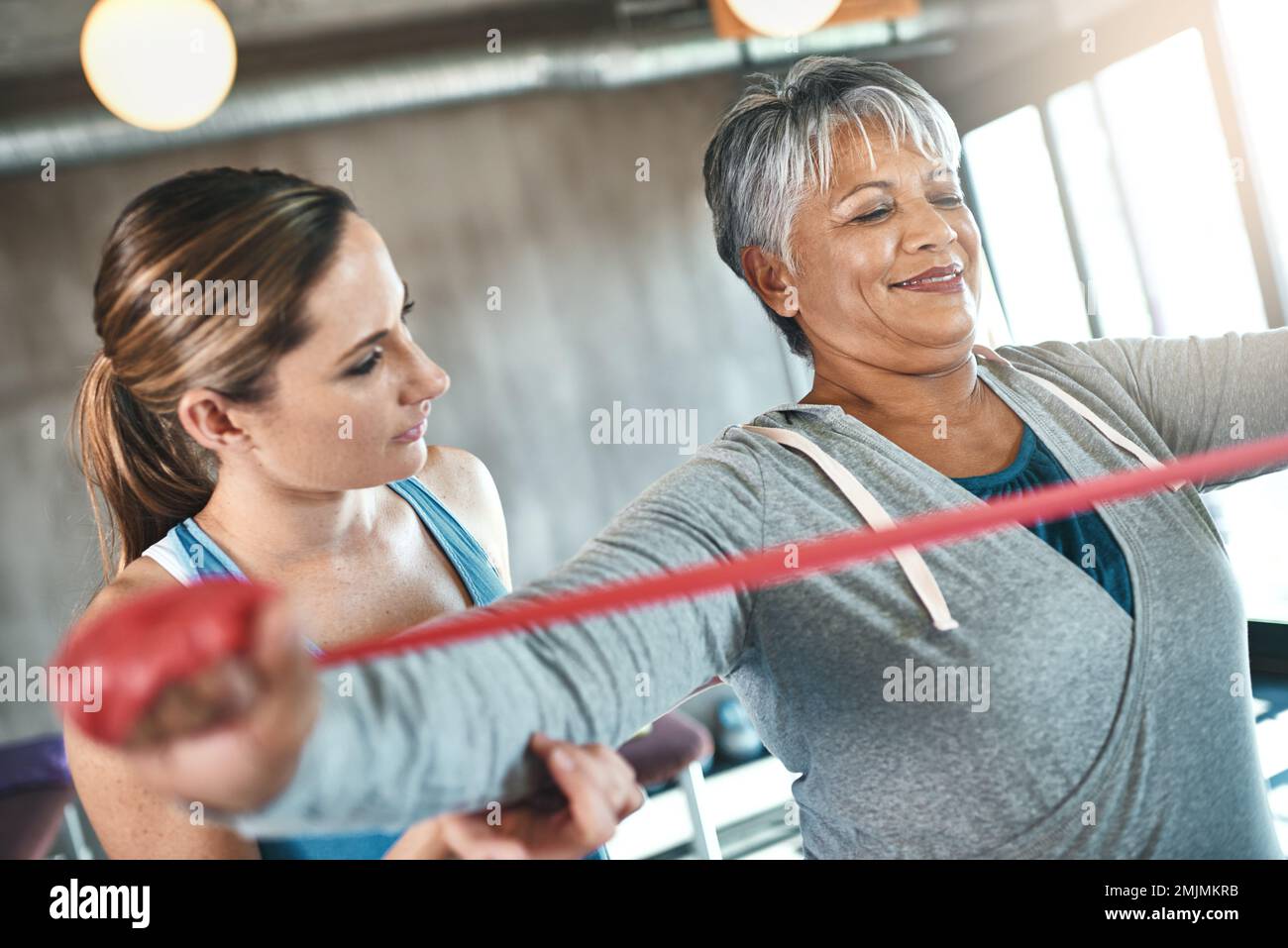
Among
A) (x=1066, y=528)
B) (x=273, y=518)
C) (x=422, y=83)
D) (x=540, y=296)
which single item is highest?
(x=422, y=83)

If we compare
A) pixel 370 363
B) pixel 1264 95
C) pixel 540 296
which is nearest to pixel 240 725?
pixel 370 363

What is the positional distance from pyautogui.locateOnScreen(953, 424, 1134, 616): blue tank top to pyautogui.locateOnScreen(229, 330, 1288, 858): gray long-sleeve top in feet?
Result: 0.03

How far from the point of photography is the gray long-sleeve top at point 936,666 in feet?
2.10

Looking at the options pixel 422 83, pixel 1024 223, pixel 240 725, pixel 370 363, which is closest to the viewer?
pixel 240 725

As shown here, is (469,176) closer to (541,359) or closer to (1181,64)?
(541,359)

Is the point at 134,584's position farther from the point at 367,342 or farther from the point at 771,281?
the point at 771,281

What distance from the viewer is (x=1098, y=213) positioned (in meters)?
3.02

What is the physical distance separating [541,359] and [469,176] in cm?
81

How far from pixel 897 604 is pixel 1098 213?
2.78 m

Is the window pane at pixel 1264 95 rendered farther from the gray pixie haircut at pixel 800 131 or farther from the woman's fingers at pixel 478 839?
the woman's fingers at pixel 478 839

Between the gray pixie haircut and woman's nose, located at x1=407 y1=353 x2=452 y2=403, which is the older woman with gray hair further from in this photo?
woman's nose, located at x1=407 y1=353 x2=452 y2=403

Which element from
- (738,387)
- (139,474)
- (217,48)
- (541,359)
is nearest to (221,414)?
(139,474)

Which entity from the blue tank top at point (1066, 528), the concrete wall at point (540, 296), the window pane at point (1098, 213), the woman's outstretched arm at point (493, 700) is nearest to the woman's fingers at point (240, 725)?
the woman's outstretched arm at point (493, 700)

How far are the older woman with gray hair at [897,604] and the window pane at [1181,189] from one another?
6.76 ft
